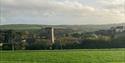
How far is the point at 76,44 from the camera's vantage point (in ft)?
118

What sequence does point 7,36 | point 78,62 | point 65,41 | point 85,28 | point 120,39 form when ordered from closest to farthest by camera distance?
1. point 78,62
2. point 120,39
3. point 65,41
4. point 7,36
5. point 85,28

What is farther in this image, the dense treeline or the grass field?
the dense treeline

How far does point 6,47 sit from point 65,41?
7.06 meters

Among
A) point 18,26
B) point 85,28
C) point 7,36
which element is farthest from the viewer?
point 18,26

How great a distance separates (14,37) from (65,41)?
7.74m

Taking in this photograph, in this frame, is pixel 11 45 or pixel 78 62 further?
pixel 11 45

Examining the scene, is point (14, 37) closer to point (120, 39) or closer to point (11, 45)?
point (11, 45)

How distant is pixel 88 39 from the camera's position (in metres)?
36.1

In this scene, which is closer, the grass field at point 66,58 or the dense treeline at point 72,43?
the grass field at point 66,58

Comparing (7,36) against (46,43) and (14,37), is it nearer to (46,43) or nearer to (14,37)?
(14,37)

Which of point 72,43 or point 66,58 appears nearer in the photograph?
point 66,58

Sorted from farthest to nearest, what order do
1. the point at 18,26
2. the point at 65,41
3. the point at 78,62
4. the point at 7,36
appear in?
the point at 18,26
the point at 7,36
the point at 65,41
the point at 78,62

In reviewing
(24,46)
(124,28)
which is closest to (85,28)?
(124,28)

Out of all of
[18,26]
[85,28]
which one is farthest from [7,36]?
[18,26]
